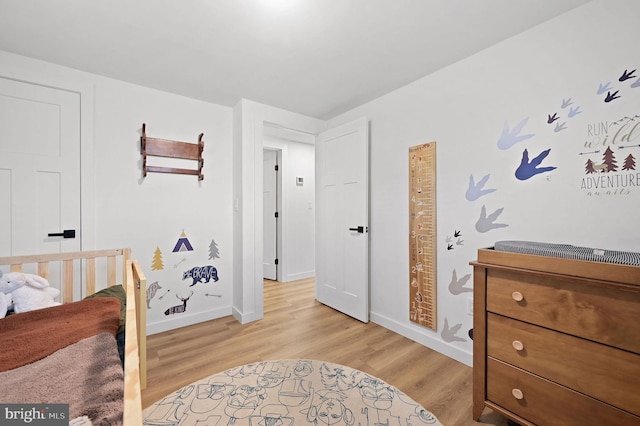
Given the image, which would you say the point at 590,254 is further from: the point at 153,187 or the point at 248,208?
the point at 153,187

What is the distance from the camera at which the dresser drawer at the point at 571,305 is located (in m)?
1.01

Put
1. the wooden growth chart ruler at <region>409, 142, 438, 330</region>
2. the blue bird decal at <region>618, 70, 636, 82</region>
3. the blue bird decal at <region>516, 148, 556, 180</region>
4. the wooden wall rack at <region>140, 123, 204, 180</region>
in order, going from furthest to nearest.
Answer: the wooden wall rack at <region>140, 123, 204, 180</region> < the wooden growth chart ruler at <region>409, 142, 438, 330</region> < the blue bird decal at <region>516, 148, 556, 180</region> < the blue bird decal at <region>618, 70, 636, 82</region>

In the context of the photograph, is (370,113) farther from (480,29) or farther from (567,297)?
(567,297)

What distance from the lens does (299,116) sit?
3123mm

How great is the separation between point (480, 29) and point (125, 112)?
2855mm

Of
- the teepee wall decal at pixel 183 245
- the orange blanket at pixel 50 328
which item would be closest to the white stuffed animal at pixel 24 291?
the orange blanket at pixel 50 328

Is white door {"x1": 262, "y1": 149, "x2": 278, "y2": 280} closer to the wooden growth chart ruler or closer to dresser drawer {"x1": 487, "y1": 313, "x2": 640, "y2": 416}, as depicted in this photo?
the wooden growth chart ruler

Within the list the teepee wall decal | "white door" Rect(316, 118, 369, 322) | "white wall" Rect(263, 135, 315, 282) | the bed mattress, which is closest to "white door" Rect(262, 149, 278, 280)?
"white wall" Rect(263, 135, 315, 282)

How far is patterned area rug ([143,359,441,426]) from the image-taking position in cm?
141

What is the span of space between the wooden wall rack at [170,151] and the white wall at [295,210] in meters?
1.57

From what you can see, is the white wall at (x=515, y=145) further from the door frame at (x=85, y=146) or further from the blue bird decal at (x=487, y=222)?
the door frame at (x=85, y=146)

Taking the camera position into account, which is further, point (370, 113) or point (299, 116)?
point (299, 116)

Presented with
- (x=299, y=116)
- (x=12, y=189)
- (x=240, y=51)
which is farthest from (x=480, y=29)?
(x=12, y=189)

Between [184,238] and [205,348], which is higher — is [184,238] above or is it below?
above
